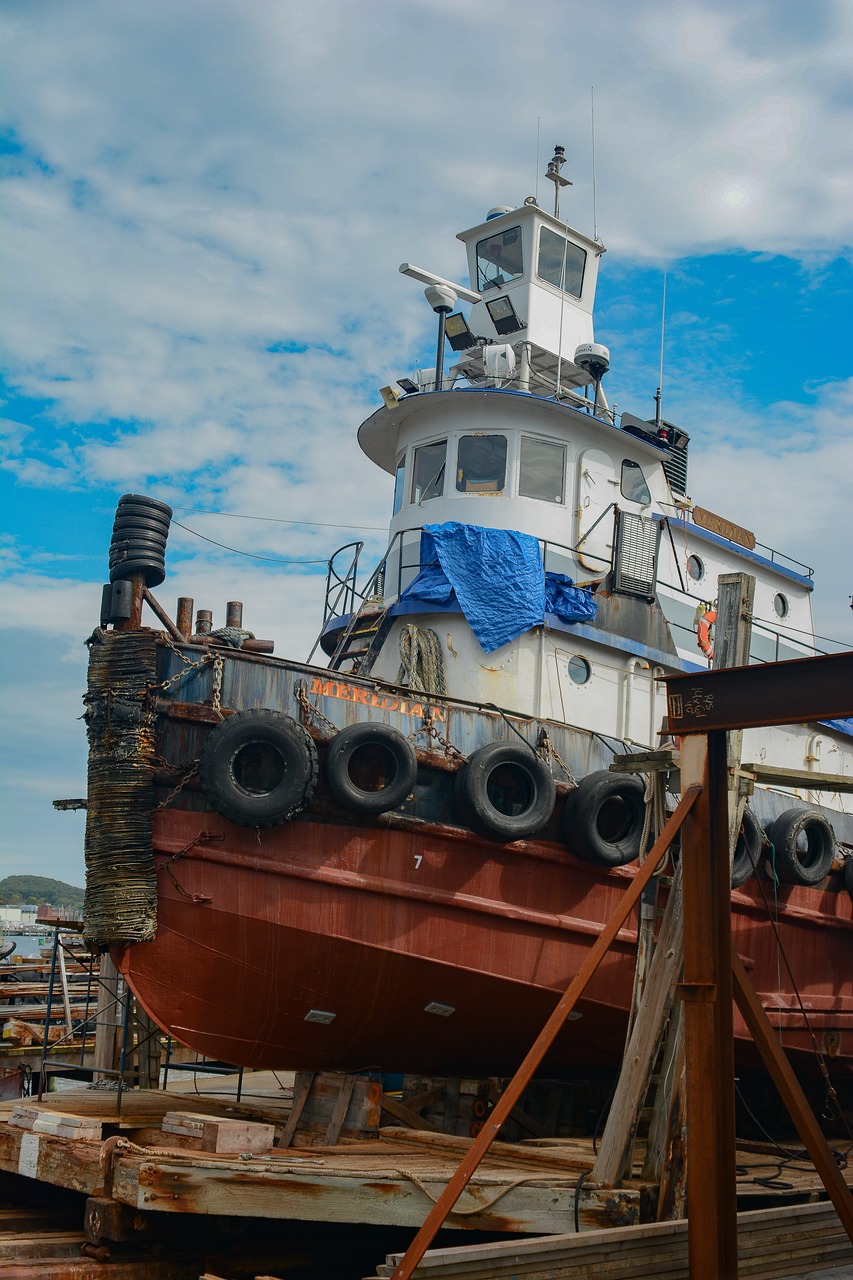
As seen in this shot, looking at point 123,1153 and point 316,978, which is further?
point 316,978

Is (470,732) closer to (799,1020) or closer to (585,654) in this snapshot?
(585,654)

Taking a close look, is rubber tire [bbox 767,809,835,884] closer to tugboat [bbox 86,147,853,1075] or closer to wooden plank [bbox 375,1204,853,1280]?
tugboat [bbox 86,147,853,1075]

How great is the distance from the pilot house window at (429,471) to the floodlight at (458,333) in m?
2.26

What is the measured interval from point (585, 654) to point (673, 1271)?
587cm

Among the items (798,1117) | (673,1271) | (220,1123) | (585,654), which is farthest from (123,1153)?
(585,654)

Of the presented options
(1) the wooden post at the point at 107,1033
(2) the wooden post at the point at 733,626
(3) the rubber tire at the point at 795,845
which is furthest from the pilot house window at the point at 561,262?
(1) the wooden post at the point at 107,1033

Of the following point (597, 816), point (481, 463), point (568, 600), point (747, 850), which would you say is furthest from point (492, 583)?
point (747, 850)

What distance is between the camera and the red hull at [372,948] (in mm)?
8391

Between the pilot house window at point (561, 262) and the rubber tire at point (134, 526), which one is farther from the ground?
the pilot house window at point (561, 262)

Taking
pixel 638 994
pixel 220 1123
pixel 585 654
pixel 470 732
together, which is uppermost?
pixel 585 654

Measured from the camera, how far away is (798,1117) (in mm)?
6191

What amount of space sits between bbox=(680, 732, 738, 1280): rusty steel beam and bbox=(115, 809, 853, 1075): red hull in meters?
2.90

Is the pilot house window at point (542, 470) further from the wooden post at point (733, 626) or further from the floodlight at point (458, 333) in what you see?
the wooden post at point (733, 626)

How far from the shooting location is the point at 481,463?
1206 centimetres
